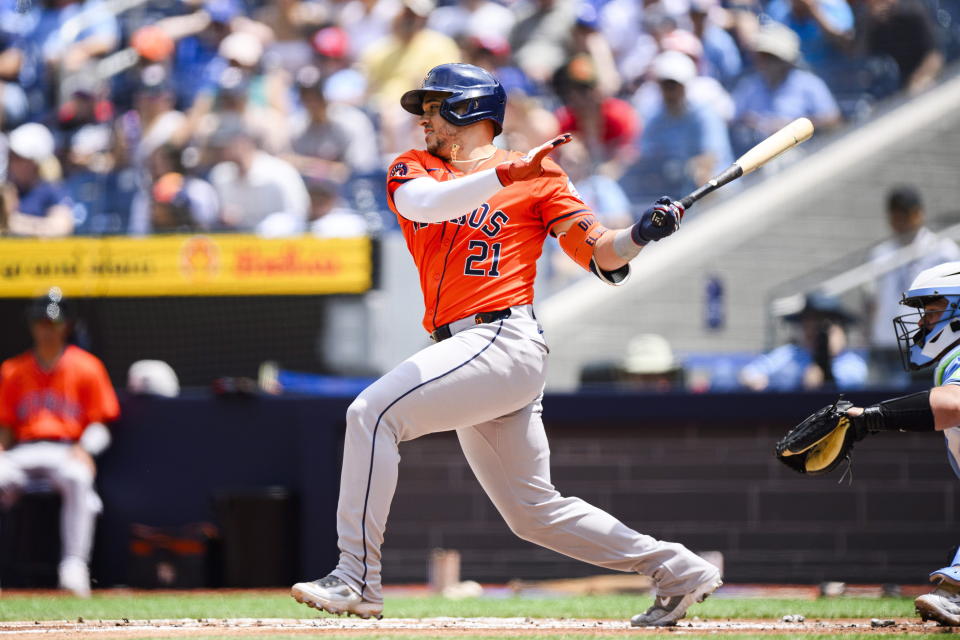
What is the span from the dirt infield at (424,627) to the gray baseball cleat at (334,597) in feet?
0.26

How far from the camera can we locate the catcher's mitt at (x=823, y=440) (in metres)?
4.83

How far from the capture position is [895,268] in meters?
9.17

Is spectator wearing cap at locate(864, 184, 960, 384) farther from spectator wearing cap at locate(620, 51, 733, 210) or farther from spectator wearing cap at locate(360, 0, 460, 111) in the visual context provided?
spectator wearing cap at locate(360, 0, 460, 111)

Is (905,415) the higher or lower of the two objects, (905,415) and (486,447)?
the higher

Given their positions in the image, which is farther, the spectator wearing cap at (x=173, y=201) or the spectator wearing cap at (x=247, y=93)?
the spectator wearing cap at (x=247, y=93)

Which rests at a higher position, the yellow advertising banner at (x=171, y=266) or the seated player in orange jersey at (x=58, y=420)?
the yellow advertising banner at (x=171, y=266)

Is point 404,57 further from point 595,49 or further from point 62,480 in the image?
point 62,480

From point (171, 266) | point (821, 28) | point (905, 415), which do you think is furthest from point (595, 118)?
point (905, 415)

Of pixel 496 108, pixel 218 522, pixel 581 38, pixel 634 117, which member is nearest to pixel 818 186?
pixel 634 117

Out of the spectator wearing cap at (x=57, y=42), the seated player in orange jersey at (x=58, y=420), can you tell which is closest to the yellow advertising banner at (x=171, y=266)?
the seated player in orange jersey at (x=58, y=420)

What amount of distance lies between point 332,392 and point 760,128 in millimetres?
3955

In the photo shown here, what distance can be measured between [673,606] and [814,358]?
4.16 m

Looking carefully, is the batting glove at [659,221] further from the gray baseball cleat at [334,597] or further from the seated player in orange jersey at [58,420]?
the seated player in orange jersey at [58,420]

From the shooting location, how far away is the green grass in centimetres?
587
